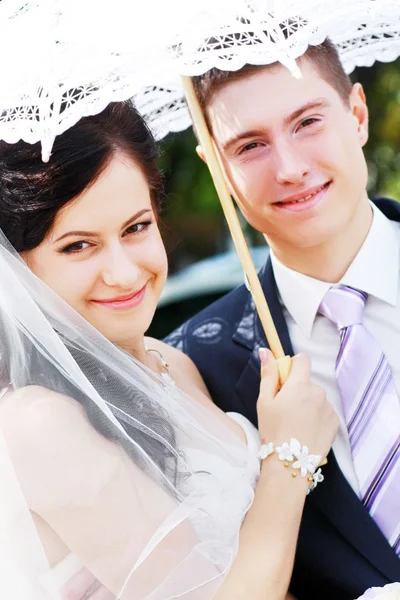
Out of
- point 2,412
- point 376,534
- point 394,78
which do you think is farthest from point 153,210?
point 394,78

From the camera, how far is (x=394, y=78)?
29.5 feet

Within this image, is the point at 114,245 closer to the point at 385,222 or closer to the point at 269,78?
the point at 269,78

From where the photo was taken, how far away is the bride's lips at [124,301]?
2.37 metres

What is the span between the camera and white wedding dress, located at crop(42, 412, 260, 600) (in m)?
2.09

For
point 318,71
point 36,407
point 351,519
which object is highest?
point 318,71

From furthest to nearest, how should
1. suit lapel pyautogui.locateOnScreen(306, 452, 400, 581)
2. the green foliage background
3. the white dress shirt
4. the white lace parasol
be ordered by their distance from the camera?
1. the green foliage background
2. the white dress shirt
3. suit lapel pyautogui.locateOnScreen(306, 452, 400, 581)
4. the white lace parasol

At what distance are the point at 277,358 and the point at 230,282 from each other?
140 inches

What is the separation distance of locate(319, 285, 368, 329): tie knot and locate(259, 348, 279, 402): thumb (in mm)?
322

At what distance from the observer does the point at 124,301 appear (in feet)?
7.86

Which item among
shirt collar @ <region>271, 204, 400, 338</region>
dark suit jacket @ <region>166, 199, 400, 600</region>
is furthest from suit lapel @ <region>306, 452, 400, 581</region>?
shirt collar @ <region>271, 204, 400, 338</region>

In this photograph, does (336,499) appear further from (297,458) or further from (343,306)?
(343,306)

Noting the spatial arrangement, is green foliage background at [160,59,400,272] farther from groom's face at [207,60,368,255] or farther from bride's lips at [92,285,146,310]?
bride's lips at [92,285,146,310]

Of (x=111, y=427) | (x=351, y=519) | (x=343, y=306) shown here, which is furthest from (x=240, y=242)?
(x=351, y=519)

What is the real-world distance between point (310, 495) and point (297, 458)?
0.32 meters
